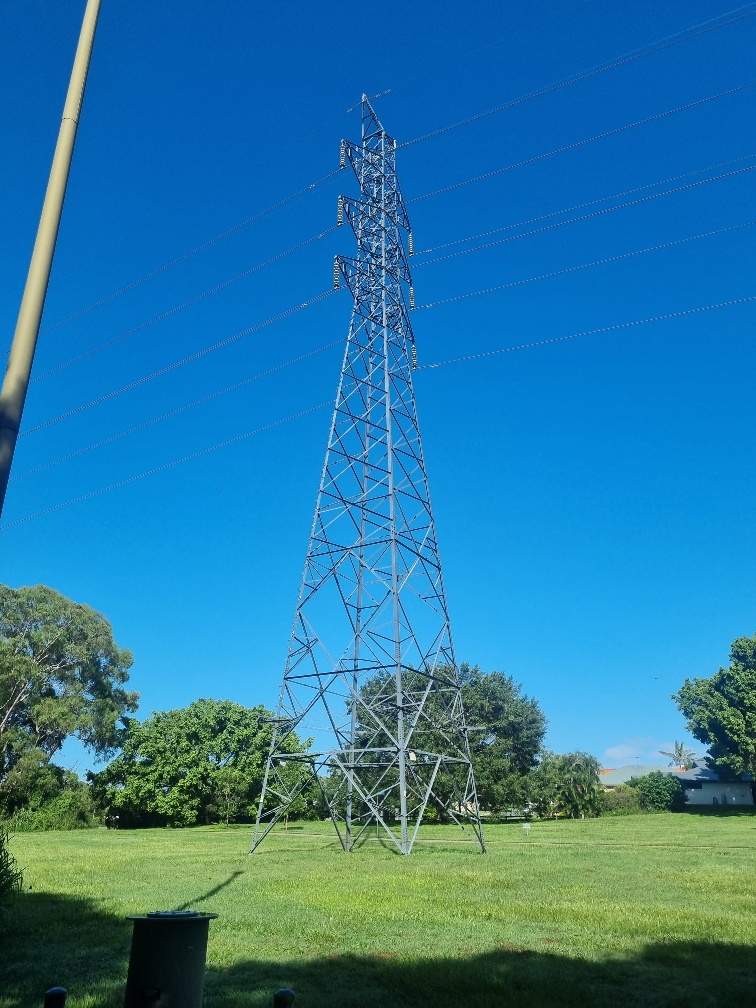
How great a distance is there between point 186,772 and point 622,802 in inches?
1184

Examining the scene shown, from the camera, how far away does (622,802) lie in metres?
52.7

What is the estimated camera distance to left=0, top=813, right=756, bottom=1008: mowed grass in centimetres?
666

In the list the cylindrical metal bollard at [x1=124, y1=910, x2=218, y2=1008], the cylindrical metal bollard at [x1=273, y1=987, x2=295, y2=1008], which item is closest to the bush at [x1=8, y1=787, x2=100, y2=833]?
the cylindrical metal bollard at [x1=124, y1=910, x2=218, y2=1008]

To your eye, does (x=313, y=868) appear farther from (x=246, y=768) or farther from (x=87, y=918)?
(x=246, y=768)

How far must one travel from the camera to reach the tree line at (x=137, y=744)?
41.3 meters

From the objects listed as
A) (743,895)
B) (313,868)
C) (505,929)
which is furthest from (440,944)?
(313,868)

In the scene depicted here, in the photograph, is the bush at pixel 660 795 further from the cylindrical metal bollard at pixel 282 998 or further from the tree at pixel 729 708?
the cylindrical metal bollard at pixel 282 998

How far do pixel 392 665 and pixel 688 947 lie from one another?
34.7ft

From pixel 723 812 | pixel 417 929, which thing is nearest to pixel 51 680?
pixel 417 929

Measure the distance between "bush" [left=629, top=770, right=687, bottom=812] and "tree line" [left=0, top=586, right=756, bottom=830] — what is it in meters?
5.97

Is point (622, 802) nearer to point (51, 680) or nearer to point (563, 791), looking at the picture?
point (563, 791)

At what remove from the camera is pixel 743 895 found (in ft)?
38.7

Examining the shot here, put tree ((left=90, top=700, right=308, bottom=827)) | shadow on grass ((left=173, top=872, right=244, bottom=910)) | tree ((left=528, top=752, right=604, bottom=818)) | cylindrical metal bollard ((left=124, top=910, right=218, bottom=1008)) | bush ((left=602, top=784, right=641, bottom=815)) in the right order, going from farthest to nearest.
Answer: bush ((left=602, top=784, right=641, bottom=815))
tree ((left=528, top=752, right=604, bottom=818))
tree ((left=90, top=700, right=308, bottom=827))
shadow on grass ((left=173, top=872, right=244, bottom=910))
cylindrical metal bollard ((left=124, top=910, right=218, bottom=1008))

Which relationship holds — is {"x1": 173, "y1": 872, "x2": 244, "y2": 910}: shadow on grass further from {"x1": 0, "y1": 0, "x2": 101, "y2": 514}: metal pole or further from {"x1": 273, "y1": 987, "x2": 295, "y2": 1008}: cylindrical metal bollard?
{"x1": 0, "y1": 0, "x2": 101, "y2": 514}: metal pole
